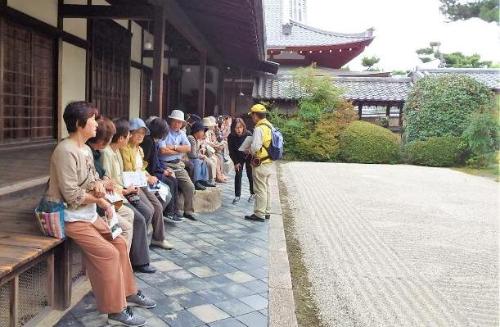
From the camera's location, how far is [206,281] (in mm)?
4004

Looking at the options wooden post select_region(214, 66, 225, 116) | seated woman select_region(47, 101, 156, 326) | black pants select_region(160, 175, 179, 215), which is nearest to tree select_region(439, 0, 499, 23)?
wooden post select_region(214, 66, 225, 116)

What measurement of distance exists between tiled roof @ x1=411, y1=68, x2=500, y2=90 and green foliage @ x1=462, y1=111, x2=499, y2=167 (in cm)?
482

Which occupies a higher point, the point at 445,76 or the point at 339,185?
the point at 445,76

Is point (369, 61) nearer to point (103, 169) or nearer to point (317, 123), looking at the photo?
point (317, 123)

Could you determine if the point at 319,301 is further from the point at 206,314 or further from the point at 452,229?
the point at 452,229

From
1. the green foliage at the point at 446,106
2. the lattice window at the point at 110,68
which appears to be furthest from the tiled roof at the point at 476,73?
the lattice window at the point at 110,68

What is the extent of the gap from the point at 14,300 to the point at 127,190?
4.96ft

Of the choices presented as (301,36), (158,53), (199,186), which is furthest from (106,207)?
(301,36)

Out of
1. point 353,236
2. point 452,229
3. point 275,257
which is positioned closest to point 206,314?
point 275,257

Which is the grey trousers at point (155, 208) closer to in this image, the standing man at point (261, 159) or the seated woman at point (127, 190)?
the seated woman at point (127, 190)

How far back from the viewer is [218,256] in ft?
Answer: 15.5

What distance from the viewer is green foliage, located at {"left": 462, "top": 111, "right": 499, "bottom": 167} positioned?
54.7ft

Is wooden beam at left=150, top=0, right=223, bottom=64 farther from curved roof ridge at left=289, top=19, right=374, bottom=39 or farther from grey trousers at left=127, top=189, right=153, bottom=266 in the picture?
curved roof ridge at left=289, top=19, right=374, bottom=39

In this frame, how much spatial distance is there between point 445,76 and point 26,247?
19.5 meters
